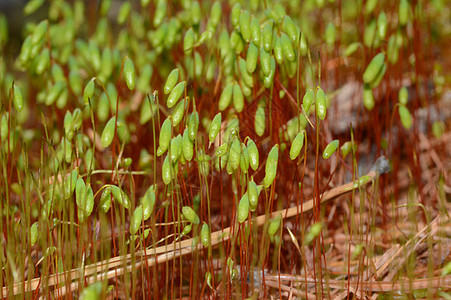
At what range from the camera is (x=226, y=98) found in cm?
136

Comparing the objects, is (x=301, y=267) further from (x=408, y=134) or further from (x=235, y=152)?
(x=408, y=134)

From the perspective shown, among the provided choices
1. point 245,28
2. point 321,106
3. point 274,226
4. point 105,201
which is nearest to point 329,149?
point 321,106

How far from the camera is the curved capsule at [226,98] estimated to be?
4.42ft

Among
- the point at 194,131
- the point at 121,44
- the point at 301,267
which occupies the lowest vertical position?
the point at 301,267

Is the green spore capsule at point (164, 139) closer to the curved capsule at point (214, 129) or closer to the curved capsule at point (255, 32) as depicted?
the curved capsule at point (214, 129)

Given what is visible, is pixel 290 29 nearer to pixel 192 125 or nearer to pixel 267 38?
pixel 267 38

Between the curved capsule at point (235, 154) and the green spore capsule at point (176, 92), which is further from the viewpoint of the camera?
the green spore capsule at point (176, 92)

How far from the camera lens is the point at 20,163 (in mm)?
1566

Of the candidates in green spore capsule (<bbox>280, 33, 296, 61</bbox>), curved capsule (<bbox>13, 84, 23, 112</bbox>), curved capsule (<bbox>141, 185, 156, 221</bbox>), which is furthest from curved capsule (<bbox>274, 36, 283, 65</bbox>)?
curved capsule (<bbox>13, 84, 23, 112</bbox>)

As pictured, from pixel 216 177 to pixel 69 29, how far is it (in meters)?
0.97

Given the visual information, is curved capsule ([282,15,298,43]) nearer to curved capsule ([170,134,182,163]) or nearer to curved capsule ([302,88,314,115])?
curved capsule ([302,88,314,115])

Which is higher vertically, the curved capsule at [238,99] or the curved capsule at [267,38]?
the curved capsule at [267,38]

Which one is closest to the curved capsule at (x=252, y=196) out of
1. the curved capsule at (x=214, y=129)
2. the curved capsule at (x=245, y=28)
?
the curved capsule at (x=214, y=129)

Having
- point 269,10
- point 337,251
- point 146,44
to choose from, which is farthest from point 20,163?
point 337,251
